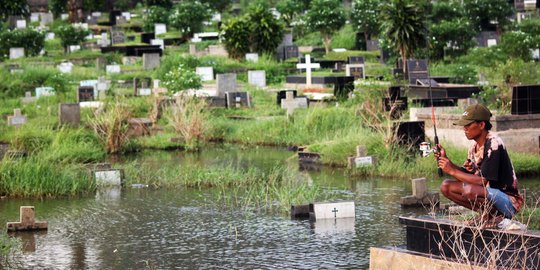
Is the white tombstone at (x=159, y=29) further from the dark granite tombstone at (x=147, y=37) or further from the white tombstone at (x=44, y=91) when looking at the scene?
the white tombstone at (x=44, y=91)

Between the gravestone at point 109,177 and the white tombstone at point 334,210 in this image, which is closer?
the white tombstone at point 334,210

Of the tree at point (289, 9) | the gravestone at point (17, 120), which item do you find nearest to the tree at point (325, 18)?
the tree at point (289, 9)

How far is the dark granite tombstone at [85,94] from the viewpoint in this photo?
114 ft

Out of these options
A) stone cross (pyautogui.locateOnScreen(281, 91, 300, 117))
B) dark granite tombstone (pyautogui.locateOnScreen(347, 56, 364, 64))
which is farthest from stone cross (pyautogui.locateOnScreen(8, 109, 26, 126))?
dark granite tombstone (pyautogui.locateOnScreen(347, 56, 364, 64))

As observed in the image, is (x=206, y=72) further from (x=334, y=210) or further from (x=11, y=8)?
(x=11, y=8)

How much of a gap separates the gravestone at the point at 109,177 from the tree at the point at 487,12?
31.8 m

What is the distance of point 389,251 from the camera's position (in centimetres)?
1241

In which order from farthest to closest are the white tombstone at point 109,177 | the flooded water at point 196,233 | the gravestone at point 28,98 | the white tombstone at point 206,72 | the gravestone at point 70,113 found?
the white tombstone at point 206,72 → the gravestone at point 28,98 → the gravestone at point 70,113 → the white tombstone at point 109,177 → the flooded water at point 196,233

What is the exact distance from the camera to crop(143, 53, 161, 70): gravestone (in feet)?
146

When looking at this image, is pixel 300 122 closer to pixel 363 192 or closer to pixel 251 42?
pixel 363 192

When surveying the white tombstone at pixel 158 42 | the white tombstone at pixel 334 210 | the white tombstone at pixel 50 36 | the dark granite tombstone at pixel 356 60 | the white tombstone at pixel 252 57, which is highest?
the white tombstone at pixel 50 36

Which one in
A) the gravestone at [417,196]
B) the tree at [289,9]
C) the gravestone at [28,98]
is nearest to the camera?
the gravestone at [417,196]

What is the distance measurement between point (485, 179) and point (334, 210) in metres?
7.18

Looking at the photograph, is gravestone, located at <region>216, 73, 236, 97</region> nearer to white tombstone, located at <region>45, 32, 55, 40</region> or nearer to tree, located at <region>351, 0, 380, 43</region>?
tree, located at <region>351, 0, 380, 43</region>
